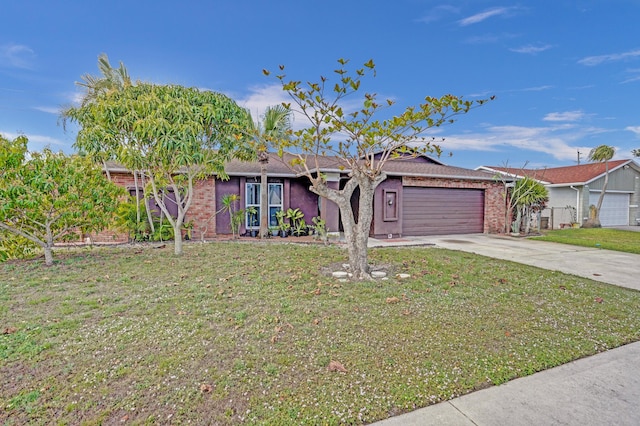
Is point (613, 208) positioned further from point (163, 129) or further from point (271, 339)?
point (163, 129)

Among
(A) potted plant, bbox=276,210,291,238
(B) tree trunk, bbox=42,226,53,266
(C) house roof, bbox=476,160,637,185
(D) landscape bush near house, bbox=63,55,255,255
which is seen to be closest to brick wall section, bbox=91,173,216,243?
(A) potted plant, bbox=276,210,291,238

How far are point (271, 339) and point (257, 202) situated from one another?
9.16 meters

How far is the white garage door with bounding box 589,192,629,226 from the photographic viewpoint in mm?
19911

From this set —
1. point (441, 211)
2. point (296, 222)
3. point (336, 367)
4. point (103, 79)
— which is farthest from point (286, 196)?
point (336, 367)

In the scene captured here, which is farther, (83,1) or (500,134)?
(500,134)

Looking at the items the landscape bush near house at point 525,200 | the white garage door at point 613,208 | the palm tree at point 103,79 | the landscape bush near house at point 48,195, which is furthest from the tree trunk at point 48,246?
the white garage door at point 613,208

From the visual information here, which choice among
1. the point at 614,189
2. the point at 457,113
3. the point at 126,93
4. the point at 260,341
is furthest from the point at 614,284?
the point at 614,189

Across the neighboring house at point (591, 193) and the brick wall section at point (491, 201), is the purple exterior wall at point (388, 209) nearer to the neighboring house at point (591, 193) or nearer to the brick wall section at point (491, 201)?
the brick wall section at point (491, 201)

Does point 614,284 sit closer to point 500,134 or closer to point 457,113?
point 457,113

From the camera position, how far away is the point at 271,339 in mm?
3412

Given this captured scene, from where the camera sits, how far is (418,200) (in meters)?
13.1

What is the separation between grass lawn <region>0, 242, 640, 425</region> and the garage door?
6.74m

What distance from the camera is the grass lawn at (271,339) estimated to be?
245cm

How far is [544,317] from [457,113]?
3439mm
